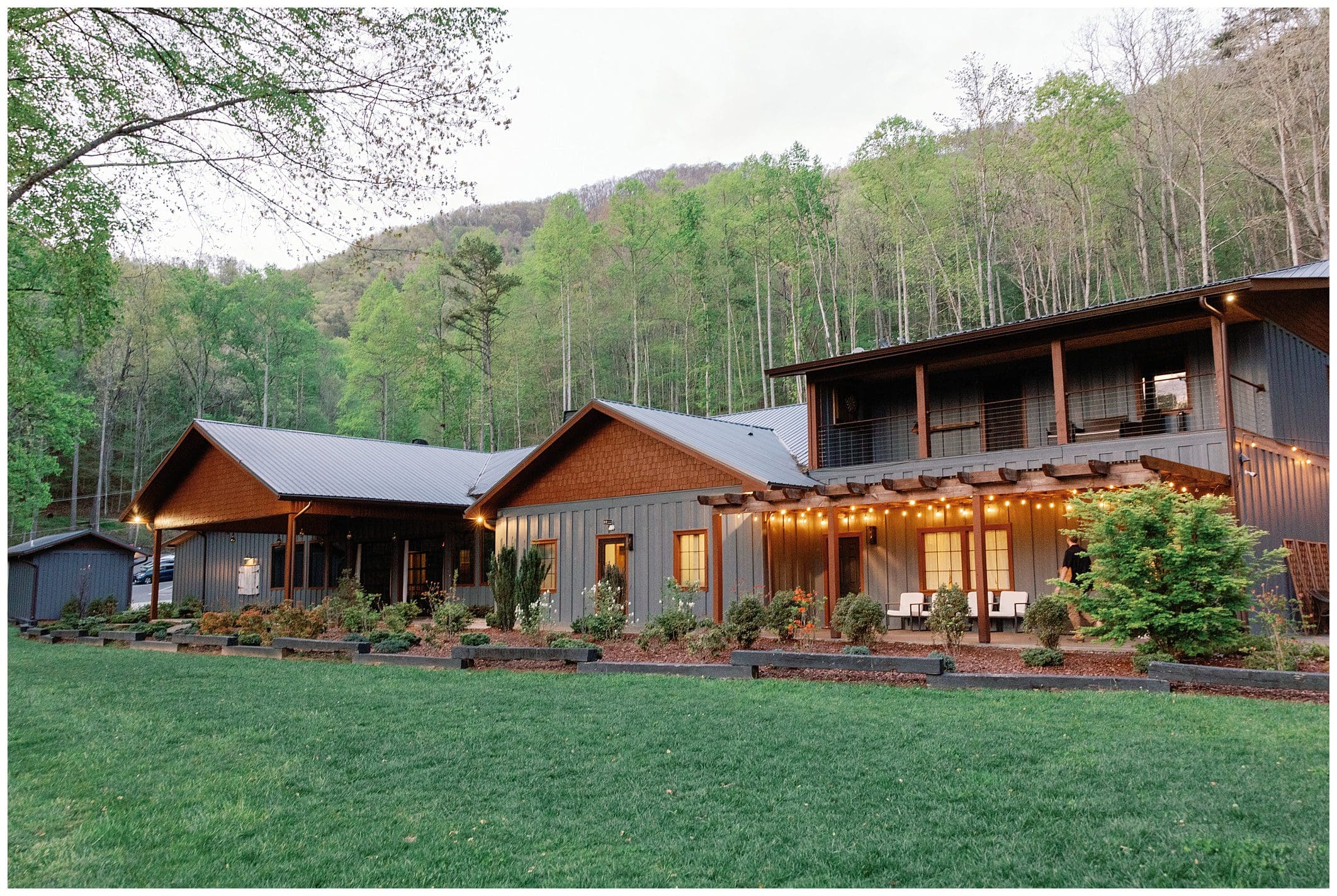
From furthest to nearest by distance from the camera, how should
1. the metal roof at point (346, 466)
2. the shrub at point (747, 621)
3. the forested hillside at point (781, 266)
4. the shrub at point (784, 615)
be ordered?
the forested hillside at point (781, 266) < the metal roof at point (346, 466) < the shrub at point (784, 615) < the shrub at point (747, 621)

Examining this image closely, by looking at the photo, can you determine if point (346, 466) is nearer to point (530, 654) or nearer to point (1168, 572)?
point (530, 654)

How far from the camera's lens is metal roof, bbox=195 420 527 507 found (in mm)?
17469

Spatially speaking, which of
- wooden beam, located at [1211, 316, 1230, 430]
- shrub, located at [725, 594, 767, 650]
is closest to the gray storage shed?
shrub, located at [725, 594, 767, 650]

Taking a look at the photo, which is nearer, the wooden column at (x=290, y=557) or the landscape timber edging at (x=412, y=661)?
the landscape timber edging at (x=412, y=661)

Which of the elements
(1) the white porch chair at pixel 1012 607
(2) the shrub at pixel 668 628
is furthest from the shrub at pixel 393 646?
(1) the white porch chair at pixel 1012 607

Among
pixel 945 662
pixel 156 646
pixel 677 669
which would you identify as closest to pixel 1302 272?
pixel 945 662

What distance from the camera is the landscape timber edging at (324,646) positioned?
11680 mm

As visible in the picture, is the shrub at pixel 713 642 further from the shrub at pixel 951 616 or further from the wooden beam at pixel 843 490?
the wooden beam at pixel 843 490

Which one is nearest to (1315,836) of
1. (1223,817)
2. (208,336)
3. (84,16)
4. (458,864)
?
(1223,817)

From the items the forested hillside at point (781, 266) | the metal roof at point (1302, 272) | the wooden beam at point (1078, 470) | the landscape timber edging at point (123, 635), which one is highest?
the forested hillside at point (781, 266)

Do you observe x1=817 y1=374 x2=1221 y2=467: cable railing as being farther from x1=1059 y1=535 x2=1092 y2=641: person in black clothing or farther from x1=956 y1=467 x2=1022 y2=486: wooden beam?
x1=956 y1=467 x2=1022 y2=486: wooden beam

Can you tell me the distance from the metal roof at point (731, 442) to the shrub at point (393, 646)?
5194mm

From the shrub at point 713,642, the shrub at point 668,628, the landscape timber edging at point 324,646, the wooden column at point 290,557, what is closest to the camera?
the shrub at point 713,642

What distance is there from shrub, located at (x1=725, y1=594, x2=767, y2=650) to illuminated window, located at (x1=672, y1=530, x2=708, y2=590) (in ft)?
11.4
